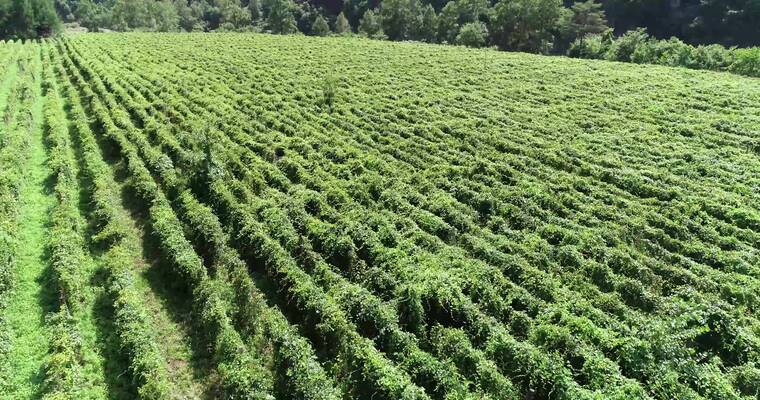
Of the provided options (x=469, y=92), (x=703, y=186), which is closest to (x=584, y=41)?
(x=469, y=92)

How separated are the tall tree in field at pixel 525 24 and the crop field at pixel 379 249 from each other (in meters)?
48.4

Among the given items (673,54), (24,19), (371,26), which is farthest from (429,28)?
(24,19)

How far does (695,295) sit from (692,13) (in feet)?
391

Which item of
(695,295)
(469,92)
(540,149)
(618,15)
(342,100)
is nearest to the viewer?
(695,295)

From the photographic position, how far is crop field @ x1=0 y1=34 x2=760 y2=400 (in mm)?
A: 14961

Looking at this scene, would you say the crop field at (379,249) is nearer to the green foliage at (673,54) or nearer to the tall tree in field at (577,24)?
the green foliage at (673,54)

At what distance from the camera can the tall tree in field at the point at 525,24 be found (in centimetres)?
8362

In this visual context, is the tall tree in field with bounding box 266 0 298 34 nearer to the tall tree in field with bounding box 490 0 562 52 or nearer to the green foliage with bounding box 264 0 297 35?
the green foliage with bounding box 264 0 297 35

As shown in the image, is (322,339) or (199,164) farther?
(199,164)

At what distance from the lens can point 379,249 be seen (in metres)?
20.2

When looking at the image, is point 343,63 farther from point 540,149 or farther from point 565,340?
point 565,340

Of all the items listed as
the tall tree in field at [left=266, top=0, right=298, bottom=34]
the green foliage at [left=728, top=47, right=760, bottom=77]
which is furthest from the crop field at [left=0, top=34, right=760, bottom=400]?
the tall tree in field at [left=266, top=0, right=298, bottom=34]

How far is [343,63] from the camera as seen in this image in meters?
58.1

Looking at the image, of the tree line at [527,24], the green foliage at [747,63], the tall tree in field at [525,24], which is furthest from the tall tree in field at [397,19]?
the green foliage at [747,63]
